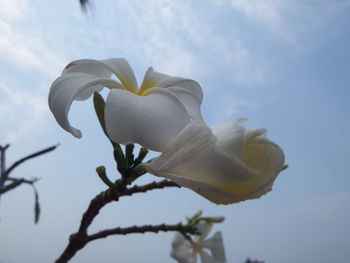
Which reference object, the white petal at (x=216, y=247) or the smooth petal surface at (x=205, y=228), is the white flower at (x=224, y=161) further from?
the white petal at (x=216, y=247)

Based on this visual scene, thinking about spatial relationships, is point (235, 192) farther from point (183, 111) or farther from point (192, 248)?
point (192, 248)

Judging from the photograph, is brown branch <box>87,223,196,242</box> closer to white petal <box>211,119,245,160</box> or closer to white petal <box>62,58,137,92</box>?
white petal <box>62,58,137,92</box>

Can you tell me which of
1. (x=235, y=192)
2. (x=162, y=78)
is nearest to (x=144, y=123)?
(x=235, y=192)

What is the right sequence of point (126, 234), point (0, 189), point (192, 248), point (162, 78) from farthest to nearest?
point (0, 189)
point (192, 248)
point (126, 234)
point (162, 78)

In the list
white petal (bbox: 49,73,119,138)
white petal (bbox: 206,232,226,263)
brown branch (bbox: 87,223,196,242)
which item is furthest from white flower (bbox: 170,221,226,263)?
white petal (bbox: 49,73,119,138)

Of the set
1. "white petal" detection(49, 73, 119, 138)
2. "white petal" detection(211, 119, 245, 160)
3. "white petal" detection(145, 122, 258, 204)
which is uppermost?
"white petal" detection(49, 73, 119, 138)

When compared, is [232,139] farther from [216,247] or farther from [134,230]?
[216,247]

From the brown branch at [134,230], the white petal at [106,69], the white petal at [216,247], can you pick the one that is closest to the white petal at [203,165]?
the white petal at [106,69]
